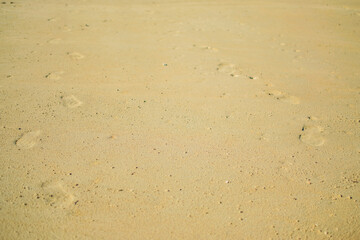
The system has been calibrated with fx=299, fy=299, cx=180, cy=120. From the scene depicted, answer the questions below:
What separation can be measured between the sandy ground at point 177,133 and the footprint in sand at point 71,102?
0.8 inches

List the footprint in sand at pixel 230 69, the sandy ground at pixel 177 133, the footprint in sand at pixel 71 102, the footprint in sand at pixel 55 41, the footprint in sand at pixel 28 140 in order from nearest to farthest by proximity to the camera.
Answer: the sandy ground at pixel 177 133 < the footprint in sand at pixel 28 140 < the footprint in sand at pixel 71 102 < the footprint in sand at pixel 230 69 < the footprint in sand at pixel 55 41

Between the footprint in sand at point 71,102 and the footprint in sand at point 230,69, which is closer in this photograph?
the footprint in sand at point 71,102

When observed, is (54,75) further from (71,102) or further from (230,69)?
(230,69)

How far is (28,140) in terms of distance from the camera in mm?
2672

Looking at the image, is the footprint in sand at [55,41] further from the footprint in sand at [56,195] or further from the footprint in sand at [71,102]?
the footprint in sand at [56,195]

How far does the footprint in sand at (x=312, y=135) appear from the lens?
275 centimetres

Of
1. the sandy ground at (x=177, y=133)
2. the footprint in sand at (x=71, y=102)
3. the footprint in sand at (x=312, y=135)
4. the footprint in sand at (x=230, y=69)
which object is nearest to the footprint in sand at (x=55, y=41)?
the sandy ground at (x=177, y=133)

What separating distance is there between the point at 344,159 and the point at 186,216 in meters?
1.50

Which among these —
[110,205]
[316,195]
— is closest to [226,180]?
[316,195]

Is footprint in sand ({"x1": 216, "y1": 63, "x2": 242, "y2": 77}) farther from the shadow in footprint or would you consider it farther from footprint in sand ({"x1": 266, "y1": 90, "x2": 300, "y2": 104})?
the shadow in footprint

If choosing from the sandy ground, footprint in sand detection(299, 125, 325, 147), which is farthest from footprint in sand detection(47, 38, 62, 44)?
footprint in sand detection(299, 125, 325, 147)

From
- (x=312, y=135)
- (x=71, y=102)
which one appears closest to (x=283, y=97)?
(x=312, y=135)

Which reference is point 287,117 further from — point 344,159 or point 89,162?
point 89,162

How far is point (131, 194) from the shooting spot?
2.22 metres
